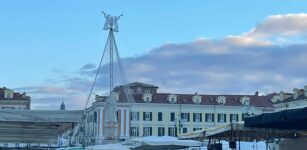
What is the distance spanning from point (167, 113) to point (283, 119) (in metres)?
92.8

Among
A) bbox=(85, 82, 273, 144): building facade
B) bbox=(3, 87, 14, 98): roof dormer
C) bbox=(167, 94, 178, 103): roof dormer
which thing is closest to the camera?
bbox=(85, 82, 273, 144): building facade

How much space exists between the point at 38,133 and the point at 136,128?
92894 mm

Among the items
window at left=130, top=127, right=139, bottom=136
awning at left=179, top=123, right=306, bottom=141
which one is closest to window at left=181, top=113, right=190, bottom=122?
window at left=130, top=127, right=139, bottom=136

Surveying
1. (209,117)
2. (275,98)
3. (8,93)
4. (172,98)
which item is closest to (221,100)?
(209,117)

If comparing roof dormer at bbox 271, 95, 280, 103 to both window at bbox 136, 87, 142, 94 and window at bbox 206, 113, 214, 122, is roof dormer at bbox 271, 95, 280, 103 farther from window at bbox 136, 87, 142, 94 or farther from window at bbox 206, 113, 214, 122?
window at bbox 136, 87, 142, 94

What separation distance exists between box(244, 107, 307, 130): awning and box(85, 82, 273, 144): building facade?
87.1 meters

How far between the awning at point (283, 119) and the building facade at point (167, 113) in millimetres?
87085

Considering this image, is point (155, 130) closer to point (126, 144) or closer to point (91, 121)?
point (91, 121)

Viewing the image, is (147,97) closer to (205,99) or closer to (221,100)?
(205,99)

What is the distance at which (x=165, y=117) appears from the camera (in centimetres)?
10400

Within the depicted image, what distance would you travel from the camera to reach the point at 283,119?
11773mm

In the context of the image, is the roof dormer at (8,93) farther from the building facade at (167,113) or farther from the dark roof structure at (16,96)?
the building facade at (167,113)

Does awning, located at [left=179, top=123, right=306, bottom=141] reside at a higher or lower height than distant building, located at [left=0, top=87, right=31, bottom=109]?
lower

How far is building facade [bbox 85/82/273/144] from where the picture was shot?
10269 centimetres
